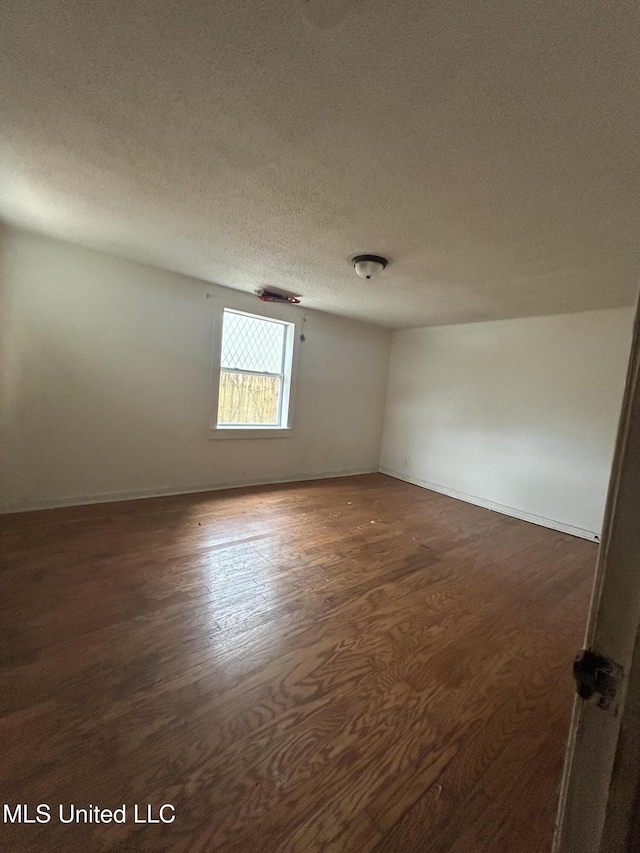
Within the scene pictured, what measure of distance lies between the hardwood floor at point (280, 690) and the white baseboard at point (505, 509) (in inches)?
35.9

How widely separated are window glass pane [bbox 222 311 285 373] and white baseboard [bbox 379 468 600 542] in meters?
2.61

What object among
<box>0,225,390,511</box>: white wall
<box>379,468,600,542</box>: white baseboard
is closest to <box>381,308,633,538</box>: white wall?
<box>379,468,600,542</box>: white baseboard

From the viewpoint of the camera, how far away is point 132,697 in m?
1.31

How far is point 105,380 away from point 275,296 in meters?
1.94

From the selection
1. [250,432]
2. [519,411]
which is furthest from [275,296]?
[519,411]

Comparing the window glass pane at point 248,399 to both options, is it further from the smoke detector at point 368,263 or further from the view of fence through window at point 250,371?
the smoke detector at point 368,263

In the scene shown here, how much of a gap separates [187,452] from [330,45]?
345 centimetres

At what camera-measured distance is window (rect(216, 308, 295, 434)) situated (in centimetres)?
401

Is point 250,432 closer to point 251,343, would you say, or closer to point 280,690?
point 251,343

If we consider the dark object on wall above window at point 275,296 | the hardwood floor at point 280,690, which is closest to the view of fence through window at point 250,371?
the dark object on wall above window at point 275,296

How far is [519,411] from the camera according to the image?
154 inches

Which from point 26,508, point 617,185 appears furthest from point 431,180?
point 26,508

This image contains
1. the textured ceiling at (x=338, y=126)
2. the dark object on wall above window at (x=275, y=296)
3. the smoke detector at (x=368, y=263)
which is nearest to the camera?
the textured ceiling at (x=338, y=126)

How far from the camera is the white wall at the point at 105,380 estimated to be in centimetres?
281
